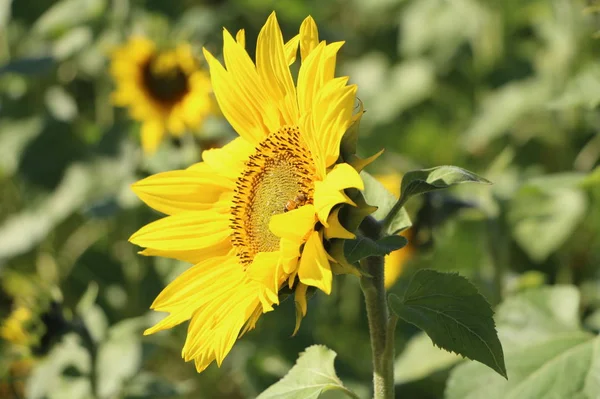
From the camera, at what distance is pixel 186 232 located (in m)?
1.13

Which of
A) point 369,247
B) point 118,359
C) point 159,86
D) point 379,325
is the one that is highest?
point 159,86

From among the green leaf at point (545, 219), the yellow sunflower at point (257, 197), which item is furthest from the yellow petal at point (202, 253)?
the green leaf at point (545, 219)

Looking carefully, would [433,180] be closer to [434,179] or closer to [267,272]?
[434,179]

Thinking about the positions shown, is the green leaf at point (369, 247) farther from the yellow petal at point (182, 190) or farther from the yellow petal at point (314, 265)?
the yellow petal at point (182, 190)

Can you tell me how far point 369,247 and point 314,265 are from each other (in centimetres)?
6

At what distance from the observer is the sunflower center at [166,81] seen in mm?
2270

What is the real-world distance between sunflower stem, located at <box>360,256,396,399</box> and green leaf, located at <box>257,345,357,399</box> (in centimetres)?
4

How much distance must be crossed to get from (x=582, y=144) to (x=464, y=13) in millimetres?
539

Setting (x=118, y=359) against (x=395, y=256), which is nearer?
(x=118, y=359)

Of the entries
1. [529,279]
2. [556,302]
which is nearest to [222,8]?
[529,279]

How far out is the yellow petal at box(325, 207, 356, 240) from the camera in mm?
946

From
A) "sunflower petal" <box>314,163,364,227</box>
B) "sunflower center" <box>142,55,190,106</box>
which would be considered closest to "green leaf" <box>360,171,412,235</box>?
"sunflower petal" <box>314,163,364,227</box>

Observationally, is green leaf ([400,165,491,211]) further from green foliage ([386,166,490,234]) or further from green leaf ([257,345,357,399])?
green leaf ([257,345,357,399])

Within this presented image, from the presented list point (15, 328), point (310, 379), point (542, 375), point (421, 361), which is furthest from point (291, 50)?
point (15, 328)
